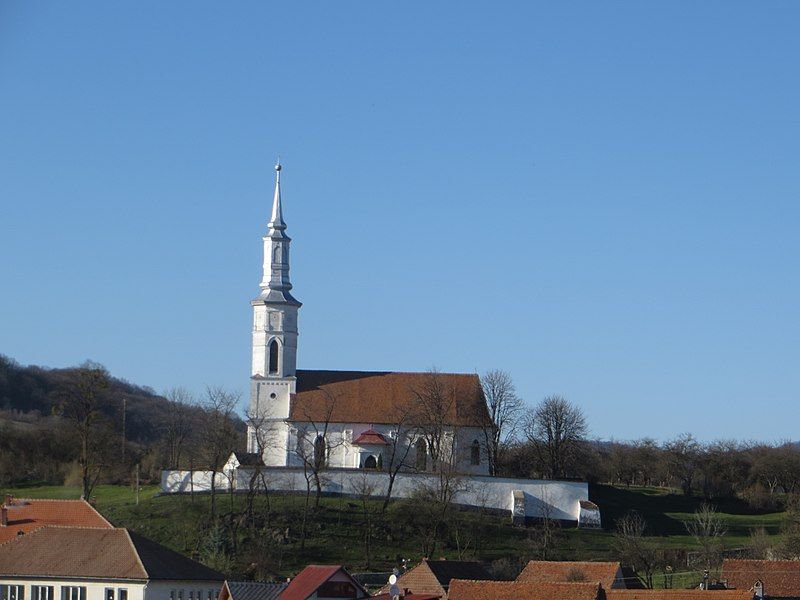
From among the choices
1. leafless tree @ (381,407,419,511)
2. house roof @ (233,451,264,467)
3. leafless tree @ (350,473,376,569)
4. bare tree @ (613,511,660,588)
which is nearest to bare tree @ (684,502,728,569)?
bare tree @ (613,511,660,588)

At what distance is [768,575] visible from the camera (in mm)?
57250

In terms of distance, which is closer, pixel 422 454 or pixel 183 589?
pixel 183 589

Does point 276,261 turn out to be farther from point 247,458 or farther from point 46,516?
point 46,516

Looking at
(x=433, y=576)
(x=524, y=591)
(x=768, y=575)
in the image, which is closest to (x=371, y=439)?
(x=433, y=576)

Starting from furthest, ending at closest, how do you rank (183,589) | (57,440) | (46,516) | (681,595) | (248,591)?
(57,440)
(46,516)
(183,589)
(248,591)
(681,595)

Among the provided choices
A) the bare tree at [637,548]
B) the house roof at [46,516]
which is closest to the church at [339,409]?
the bare tree at [637,548]

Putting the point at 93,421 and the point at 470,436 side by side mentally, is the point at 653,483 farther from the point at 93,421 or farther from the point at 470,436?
the point at 93,421

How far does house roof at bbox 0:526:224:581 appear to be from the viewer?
→ 53188 millimetres

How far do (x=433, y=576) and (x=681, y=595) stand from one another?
33.5 feet

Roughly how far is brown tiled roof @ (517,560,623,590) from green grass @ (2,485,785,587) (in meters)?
5.98

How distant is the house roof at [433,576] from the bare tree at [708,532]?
13.5 metres

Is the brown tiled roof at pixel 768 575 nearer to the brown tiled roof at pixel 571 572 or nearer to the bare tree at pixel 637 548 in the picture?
the bare tree at pixel 637 548

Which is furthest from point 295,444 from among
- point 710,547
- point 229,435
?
point 710,547

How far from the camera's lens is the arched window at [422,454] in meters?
86.9
